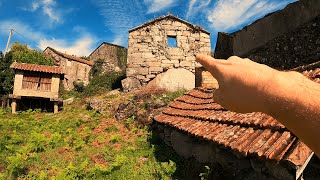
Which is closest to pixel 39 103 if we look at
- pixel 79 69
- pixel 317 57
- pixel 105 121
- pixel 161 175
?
pixel 105 121

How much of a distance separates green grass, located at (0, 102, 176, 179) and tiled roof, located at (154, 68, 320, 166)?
176 centimetres

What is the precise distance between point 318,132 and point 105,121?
14.0 meters

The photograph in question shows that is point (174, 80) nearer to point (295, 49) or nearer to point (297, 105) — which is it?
point (295, 49)

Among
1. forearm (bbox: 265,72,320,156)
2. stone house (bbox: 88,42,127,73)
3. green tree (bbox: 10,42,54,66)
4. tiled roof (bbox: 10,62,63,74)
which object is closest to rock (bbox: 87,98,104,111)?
tiled roof (bbox: 10,62,63,74)

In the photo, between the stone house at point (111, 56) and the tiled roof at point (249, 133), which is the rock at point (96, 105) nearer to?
the tiled roof at point (249, 133)

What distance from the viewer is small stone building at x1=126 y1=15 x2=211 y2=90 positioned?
65.8 ft

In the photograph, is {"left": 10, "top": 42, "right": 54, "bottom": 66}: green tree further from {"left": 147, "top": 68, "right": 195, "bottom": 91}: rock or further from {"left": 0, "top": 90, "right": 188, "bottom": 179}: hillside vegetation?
{"left": 147, "top": 68, "right": 195, "bottom": 91}: rock

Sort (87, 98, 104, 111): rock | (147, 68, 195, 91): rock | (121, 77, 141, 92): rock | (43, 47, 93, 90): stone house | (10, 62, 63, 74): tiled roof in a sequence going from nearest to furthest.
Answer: (87, 98, 104, 111): rock → (147, 68, 195, 91): rock → (121, 77, 141, 92): rock → (10, 62, 63, 74): tiled roof → (43, 47, 93, 90): stone house

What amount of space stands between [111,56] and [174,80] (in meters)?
18.5

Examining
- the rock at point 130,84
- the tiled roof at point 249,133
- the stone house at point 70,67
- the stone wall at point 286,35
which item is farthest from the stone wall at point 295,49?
the stone house at point 70,67

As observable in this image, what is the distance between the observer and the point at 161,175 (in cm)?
748

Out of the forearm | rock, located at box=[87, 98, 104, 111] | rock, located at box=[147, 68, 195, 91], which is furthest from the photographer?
rock, located at box=[147, 68, 195, 91]

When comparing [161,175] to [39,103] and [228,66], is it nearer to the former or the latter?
[228,66]

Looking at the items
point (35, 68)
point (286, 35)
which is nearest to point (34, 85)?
point (35, 68)
